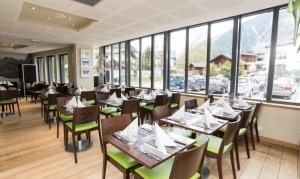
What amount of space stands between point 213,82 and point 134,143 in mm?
3524

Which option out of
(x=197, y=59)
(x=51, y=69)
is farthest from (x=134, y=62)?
(x=51, y=69)

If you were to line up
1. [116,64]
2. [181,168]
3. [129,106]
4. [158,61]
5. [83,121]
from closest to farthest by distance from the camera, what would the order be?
[181,168] < [83,121] < [129,106] < [158,61] < [116,64]

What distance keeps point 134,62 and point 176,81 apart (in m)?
2.17

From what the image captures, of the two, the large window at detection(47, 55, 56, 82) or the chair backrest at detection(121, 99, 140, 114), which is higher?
the large window at detection(47, 55, 56, 82)

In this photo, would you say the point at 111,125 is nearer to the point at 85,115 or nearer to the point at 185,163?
the point at 85,115

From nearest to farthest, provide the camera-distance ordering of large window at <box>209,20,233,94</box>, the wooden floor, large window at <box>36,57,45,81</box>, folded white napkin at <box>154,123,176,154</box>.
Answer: folded white napkin at <box>154,123,176,154</box>, the wooden floor, large window at <box>209,20,233,94</box>, large window at <box>36,57,45,81</box>

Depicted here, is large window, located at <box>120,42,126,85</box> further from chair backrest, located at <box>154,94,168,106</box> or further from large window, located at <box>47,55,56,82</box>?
large window, located at <box>47,55,56,82</box>

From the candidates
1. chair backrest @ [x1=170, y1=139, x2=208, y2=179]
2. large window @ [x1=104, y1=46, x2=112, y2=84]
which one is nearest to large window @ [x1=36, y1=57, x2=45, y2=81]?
large window @ [x1=104, y1=46, x2=112, y2=84]

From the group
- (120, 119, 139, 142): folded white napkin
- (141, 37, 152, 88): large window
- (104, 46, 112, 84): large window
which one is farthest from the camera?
(104, 46, 112, 84): large window

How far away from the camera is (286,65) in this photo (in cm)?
341

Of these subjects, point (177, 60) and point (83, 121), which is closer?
point (83, 121)

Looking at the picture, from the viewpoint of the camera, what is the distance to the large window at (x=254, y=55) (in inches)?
143

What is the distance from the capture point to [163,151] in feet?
4.54

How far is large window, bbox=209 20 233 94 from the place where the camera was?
4166mm
